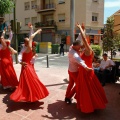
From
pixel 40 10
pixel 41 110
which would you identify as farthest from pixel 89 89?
pixel 40 10

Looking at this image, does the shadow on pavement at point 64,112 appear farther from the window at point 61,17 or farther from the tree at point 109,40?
the window at point 61,17

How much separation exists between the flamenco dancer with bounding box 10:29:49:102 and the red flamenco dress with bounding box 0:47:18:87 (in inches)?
55.0

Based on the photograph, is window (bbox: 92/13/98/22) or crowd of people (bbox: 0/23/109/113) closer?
crowd of people (bbox: 0/23/109/113)

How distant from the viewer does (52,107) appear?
504 centimetres

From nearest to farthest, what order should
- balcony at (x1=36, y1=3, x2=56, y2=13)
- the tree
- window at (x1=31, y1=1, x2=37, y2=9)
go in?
the tree, balcony at (x1=36, y1=3, x2=56, y2=13), window at (x1=31, y1=1, x2=37, y2=9)

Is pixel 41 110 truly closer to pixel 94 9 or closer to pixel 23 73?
pixel 23 73

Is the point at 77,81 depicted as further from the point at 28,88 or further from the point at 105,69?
the point at 105,69

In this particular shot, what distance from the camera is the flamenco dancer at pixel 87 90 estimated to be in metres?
4.36

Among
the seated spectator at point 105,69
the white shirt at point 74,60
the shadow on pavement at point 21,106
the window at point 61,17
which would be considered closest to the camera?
the white shirt at point 74,60

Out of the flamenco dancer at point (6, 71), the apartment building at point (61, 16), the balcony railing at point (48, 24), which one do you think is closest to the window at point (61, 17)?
the apartment building at point (61, 16)

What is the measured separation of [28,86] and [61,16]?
29.7 m

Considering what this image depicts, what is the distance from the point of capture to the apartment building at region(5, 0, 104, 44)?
31703mm

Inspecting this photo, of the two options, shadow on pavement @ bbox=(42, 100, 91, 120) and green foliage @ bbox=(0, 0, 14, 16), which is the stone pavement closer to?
shadow on pavement @ bbox=(42, 100, 91, 120)

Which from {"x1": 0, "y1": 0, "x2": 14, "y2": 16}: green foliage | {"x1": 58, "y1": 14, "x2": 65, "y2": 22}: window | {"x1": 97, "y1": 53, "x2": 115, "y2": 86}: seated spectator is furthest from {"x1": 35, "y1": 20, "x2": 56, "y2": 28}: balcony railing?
{"x1": 97, "y1": 53, "x2": 115, "y2": 86}: seated spectator
